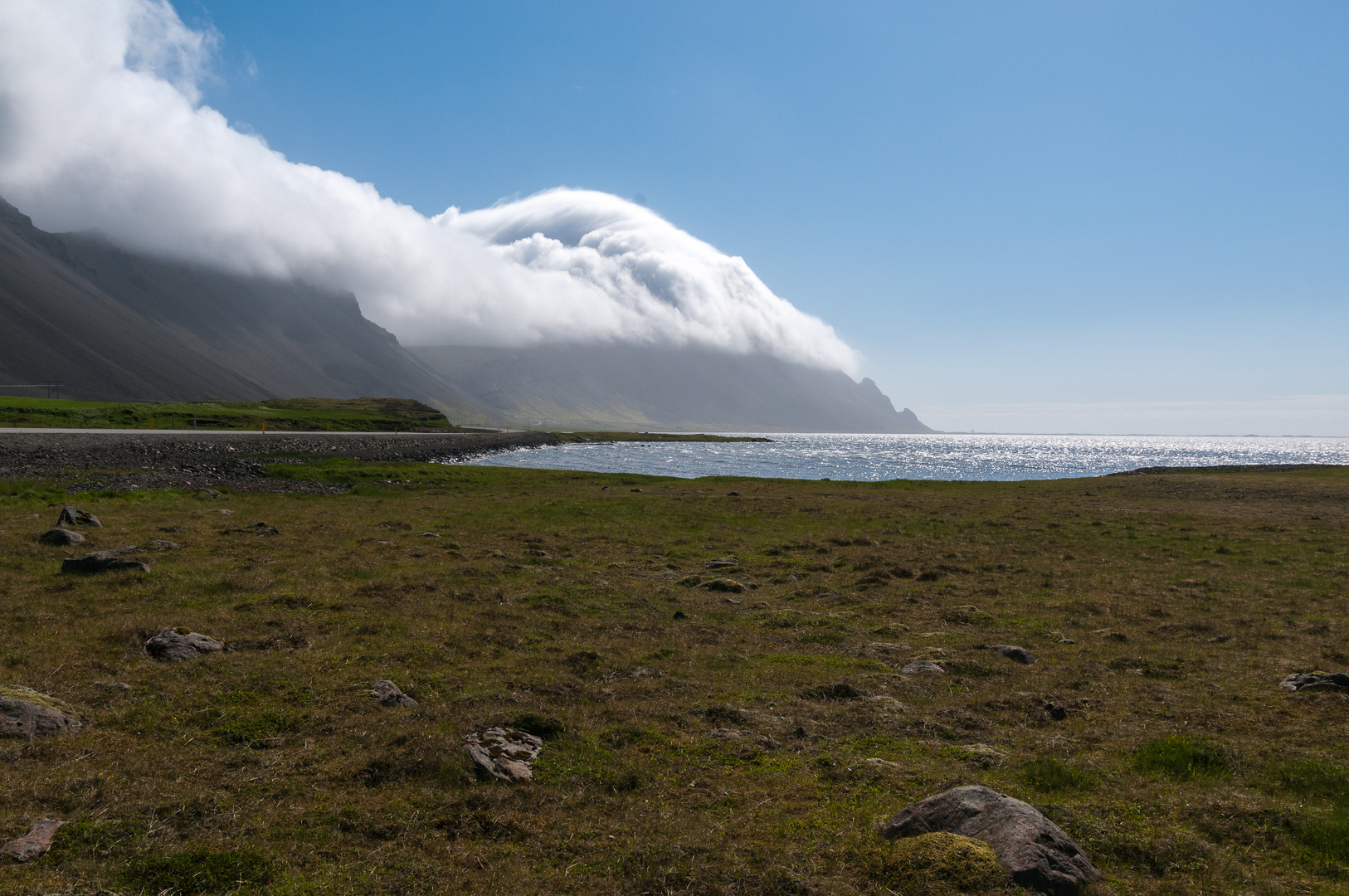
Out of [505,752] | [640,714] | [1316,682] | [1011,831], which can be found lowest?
[640,714]

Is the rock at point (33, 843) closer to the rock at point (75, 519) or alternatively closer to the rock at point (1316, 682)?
the rock at point (1316, 682)

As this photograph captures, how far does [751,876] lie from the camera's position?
26.7ft

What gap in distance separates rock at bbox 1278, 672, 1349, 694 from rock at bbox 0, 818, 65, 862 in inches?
856

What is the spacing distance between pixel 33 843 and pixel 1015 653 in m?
19.0

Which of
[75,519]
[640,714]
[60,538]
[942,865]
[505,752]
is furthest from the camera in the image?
[75,519]

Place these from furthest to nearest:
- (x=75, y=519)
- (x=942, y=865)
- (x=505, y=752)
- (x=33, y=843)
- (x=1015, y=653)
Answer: (x=75, y=519), (x=1015, y=653), (x=505, y=752), (x=942, y=865), (x=33, y=843)

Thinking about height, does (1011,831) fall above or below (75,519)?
below

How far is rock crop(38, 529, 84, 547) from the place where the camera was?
75.7ft

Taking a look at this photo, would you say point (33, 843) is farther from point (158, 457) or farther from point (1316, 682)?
point (158, 457)

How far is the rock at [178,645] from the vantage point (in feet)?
46.3

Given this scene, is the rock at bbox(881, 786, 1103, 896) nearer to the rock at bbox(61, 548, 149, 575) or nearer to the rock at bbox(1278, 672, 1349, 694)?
the rock at bbox(1278, 672, 1349, 694)

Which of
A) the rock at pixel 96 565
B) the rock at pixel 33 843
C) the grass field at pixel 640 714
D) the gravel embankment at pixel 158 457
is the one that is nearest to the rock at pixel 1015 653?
the grass field at pixel 640 714

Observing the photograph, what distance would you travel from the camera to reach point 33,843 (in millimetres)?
7766

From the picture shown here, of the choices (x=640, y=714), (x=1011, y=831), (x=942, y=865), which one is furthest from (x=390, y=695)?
(x=1011, y=831)
